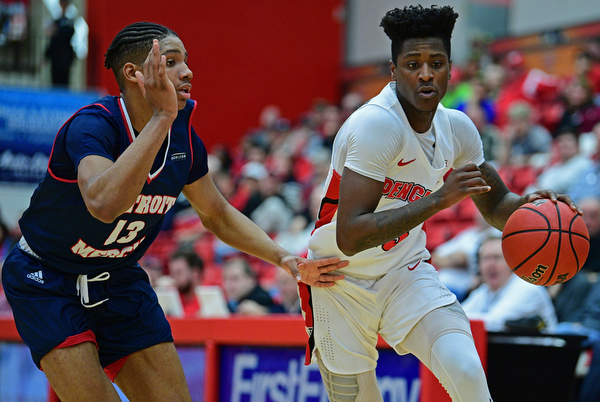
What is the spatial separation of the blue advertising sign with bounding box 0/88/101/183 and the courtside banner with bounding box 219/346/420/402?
21.5 ft

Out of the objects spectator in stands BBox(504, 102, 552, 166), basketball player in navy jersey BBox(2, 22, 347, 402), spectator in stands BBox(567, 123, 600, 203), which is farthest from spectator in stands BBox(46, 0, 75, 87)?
basketball player in navy jersey BBox(2, 22, 347, 402)

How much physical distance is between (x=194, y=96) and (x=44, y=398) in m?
12.8

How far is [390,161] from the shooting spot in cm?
315

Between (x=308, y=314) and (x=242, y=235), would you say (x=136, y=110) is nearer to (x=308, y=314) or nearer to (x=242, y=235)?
(x=242, y=235)

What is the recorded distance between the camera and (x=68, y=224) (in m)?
3.12

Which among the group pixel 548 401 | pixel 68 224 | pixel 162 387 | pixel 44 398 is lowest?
pixel 44 398

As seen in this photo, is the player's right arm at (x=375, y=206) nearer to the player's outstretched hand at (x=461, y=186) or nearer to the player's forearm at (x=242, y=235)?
the player's outstretched hand at (x=461, y=186)

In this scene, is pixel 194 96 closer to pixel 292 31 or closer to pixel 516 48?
pixel 292 31

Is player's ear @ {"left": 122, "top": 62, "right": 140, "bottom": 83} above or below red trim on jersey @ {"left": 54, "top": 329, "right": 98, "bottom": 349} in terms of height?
above

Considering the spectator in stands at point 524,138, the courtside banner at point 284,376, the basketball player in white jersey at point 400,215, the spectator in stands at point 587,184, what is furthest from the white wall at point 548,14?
the basketball player in white jersey at point 400,215

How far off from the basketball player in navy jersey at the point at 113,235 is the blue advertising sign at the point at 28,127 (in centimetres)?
766

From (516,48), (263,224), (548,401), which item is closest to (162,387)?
(548,401)

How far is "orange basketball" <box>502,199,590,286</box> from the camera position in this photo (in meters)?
3.19

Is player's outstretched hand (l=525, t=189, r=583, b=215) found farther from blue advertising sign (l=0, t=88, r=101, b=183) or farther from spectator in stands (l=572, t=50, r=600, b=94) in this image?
blue advertising sign (l=0, t=88, r=101, b=183)
